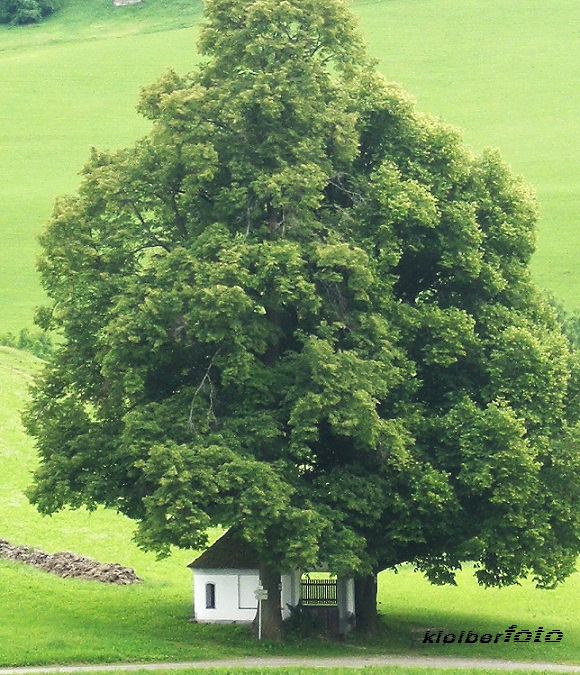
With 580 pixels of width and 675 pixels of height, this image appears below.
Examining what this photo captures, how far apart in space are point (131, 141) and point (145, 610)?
78.6 meters

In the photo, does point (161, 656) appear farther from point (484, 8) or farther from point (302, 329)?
point (484, 8)

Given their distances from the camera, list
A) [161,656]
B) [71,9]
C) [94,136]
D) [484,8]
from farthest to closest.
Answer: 1. [71,9]
2. [484,8]
3. [94,136]
4. [161,656]

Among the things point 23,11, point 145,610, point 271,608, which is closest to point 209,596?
point 145,610

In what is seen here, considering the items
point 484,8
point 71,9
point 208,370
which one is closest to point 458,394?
point 208,370

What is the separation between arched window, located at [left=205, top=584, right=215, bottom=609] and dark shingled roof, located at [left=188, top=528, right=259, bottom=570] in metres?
0.60

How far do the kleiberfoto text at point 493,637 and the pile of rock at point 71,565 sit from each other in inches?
483

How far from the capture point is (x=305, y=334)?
37.6m

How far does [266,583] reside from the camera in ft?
127

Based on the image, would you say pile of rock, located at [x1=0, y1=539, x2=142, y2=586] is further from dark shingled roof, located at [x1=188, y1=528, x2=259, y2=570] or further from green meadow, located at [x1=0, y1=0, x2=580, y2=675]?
dark shingled roof, located at [x1=188, y1=528, x2=259, y2=570]

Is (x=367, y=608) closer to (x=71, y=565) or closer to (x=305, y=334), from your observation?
(x=305, y=334)

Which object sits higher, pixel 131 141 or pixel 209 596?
pixel 131 141

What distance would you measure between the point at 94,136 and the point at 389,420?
87.7m

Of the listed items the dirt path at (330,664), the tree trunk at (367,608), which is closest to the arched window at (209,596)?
the tree trunk at (367,608)

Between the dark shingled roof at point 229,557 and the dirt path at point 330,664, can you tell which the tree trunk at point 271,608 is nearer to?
the dirt path at point 330,664
